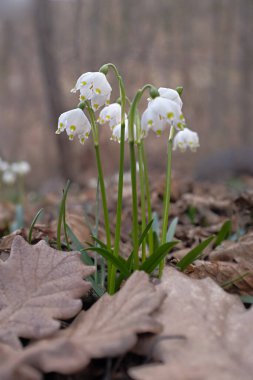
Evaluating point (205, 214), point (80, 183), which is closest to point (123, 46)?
point (80, 183)

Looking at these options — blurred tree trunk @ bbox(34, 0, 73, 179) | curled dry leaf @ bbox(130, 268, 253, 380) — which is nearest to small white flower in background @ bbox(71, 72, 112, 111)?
curled dry leaf @ bbox(130, 268, 253, 380)

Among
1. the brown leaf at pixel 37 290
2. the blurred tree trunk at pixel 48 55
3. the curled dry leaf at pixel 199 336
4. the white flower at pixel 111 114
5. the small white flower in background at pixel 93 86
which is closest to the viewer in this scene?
the curled dry leaf at pixel 199 336

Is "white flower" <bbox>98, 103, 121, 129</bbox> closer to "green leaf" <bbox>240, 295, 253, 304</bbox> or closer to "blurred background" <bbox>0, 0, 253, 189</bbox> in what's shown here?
"green leaf" <bbox>240, 295, 253, 304</bbox>

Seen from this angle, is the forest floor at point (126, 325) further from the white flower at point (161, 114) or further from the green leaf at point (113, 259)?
the white flower at point (161, 114)

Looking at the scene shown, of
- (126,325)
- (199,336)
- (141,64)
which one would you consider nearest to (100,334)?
(126,325)

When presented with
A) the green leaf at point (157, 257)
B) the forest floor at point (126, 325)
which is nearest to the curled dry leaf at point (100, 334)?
the forest floor at point (126, 325)

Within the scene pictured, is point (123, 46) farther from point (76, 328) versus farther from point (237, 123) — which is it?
point (76, 328)

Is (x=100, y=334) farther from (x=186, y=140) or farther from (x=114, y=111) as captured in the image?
(x=186, y=140)
